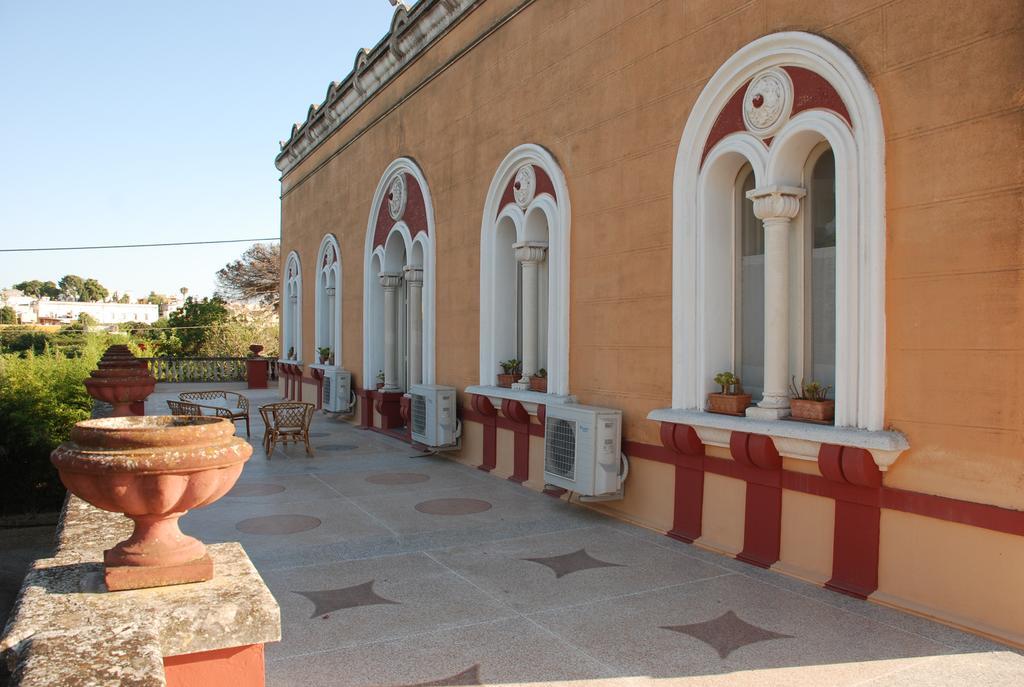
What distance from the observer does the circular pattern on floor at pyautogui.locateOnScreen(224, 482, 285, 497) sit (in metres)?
8.25

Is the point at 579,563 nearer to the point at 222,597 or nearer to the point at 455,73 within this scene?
the point at 222,597

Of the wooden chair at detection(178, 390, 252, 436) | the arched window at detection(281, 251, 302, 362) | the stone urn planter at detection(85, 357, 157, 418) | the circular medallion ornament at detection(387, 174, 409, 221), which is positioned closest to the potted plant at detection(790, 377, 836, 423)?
the stone urn planter at detection(85, 357, 157, 418)

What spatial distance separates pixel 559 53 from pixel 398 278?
591 centimetres

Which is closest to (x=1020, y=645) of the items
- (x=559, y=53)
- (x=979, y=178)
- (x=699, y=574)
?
(x=699, y=574)

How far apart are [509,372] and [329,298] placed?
8.39m

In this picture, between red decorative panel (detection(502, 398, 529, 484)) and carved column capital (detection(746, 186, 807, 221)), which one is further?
red decorative panel (detection(502, 398, 529, 484))

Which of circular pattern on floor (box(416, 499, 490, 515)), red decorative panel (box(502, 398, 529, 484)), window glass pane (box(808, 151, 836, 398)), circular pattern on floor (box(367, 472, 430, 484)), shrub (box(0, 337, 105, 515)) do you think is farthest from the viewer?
shrub (box(0, 337, 105, 515))

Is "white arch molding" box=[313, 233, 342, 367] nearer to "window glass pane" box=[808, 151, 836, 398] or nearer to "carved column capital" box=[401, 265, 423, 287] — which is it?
"carved column capital" box=[401, 265, 423, 287]

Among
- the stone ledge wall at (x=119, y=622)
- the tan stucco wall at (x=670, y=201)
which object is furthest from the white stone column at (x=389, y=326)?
the stone ledge wall at (x=119, y=622)

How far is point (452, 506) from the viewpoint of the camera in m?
7.67

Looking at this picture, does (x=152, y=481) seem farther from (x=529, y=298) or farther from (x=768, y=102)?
(x=529, y=298)

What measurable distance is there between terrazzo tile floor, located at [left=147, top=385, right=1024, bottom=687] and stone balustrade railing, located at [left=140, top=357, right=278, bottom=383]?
18.9m

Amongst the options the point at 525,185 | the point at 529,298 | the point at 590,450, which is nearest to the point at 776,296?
the point at 590,450

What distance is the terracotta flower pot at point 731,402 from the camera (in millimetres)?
5809
